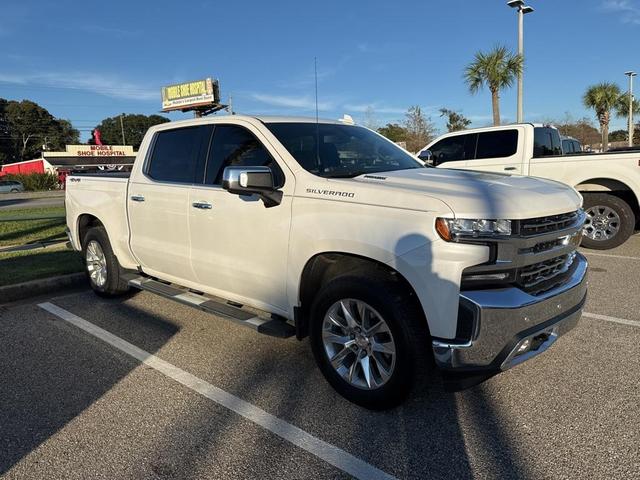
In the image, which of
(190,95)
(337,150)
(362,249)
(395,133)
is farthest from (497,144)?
(190,95)

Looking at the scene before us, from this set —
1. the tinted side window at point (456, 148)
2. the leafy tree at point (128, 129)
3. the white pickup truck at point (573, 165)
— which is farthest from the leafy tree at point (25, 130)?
the white pickup truck at point (573, 165)

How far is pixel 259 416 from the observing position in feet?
10.6

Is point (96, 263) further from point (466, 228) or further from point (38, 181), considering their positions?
point (38, 181)

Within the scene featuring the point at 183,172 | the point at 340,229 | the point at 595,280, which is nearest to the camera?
the point at 340,229

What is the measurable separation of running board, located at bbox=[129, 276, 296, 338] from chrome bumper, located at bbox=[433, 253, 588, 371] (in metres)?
1.28

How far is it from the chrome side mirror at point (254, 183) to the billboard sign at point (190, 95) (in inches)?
2134

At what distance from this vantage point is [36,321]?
5.21 meters

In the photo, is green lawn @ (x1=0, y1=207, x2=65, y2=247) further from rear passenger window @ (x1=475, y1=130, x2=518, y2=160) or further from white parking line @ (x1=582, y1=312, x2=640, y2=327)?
white parking line @ (x1=582, y1=312, x2=640, y2=327)

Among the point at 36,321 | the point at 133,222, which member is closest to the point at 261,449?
the point at 133,222

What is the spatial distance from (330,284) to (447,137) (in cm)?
741

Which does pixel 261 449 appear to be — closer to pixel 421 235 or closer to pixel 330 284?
pixel 330 284

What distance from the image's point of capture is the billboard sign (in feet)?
181

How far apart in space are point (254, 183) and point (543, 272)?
1959 millimetres

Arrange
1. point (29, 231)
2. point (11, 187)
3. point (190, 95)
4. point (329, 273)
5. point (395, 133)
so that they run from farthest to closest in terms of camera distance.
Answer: point (190, 95), point (11, 187), point (395, 133), point (29, 231), point (329, 273)
